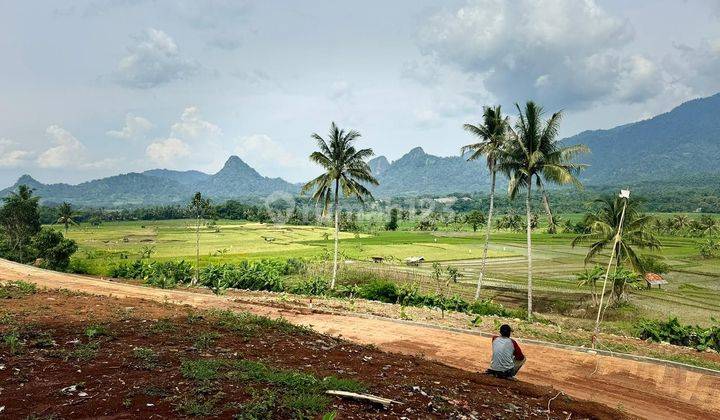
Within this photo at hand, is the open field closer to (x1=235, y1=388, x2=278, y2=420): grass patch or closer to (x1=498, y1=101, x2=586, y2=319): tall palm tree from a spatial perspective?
(x1=498, y1=101, x2=586, y2=319): tall palm tree

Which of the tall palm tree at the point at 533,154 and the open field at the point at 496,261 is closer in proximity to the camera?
the tall palm tree at the point at 533,154

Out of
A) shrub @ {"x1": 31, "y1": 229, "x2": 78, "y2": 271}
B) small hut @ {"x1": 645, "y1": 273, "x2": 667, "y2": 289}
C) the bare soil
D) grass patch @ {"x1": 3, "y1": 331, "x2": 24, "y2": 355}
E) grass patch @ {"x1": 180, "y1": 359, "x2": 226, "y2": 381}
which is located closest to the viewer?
the bare soil

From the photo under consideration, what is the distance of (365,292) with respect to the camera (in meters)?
30.8

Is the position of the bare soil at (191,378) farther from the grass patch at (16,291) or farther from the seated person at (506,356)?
the grass patch at (16,291)

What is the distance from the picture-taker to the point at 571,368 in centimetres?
1492

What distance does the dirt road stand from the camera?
12.2 m

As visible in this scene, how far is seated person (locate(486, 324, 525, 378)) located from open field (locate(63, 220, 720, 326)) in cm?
2447

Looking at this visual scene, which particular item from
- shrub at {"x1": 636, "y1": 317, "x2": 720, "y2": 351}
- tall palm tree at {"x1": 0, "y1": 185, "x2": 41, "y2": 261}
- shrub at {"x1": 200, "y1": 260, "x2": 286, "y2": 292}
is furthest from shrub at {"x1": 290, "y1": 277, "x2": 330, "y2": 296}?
tall palm tree at {"x1": 0, "y1": 185, "x2": 41, "y2": 261}

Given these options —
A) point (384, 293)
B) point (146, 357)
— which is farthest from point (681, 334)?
point (146, 357)

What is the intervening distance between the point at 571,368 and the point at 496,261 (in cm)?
5380

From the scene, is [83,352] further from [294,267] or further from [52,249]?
[52,249]

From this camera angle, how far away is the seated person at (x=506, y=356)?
11.9 metres

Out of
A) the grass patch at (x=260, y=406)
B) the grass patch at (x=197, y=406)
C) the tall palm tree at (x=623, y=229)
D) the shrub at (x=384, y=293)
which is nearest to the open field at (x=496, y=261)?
the tall palm tree at (x=623, y=229)

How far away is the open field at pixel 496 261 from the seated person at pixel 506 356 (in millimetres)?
24468
